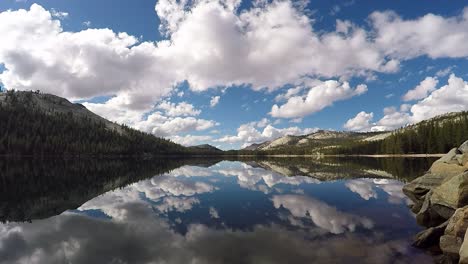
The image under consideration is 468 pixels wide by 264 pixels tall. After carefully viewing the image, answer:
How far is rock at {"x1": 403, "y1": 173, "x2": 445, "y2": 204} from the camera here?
3212cm

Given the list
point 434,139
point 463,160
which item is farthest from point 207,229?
point 434,139

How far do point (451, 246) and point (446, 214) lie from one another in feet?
22.2

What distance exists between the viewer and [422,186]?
34562mm

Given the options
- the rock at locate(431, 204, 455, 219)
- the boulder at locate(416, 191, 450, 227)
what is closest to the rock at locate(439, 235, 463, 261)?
the rock at locate(431, 204, 455, 219)

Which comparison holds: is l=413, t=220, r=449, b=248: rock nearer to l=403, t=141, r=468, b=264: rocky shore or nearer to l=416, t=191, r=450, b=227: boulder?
l=403, t=141, r=468, b=264: rocky shore

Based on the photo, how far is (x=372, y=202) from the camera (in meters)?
38.5

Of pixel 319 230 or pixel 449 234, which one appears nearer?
pixel 449 234

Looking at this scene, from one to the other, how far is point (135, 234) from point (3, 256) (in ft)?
27.1

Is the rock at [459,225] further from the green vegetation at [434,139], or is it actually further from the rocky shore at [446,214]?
the green vegetation at [434,139]

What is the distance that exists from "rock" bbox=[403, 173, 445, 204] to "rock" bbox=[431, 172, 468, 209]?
27.8ft

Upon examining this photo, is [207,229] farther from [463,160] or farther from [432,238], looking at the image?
[463,160]

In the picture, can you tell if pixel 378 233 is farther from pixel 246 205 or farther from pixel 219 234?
pixel 246 205

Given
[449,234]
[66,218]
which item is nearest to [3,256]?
[66,218]

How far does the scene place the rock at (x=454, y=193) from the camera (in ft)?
70.8
